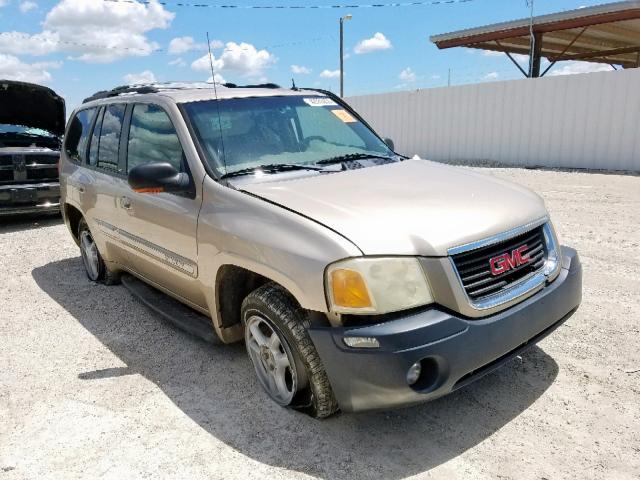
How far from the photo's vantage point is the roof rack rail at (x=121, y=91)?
4188mm

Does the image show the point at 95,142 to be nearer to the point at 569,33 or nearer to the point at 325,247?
the point at 325,247

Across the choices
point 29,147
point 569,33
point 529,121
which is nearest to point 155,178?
point 29,147

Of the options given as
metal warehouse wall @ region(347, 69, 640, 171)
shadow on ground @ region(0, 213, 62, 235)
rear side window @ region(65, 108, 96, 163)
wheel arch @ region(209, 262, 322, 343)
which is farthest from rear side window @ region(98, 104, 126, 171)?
metal warehouse wall @ region(347, 69, 640, 171)

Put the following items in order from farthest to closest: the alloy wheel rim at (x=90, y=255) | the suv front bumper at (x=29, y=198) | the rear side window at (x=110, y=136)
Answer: the suv front bumper at (x=29, y=198), the alloy wheel rim at (x=90, y=255), the rear side window at (x=110, y=136)

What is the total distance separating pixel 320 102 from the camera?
4.22m

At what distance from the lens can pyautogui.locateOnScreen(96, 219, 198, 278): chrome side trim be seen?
3414 mm

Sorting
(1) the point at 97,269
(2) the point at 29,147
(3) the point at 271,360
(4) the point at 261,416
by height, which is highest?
(2) the point at 29,147

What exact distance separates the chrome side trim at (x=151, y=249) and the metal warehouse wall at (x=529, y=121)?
40.4 feet

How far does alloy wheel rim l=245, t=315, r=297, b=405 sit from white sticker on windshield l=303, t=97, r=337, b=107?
6.21 ft

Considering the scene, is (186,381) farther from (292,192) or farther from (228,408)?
(292,192)

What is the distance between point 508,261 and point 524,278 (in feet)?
0.54

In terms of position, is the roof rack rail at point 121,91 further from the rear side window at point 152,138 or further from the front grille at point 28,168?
the front grille at point 28,168

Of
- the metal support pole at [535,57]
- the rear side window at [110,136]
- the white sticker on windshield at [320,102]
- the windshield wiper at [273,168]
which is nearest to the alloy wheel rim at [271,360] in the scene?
the windshield wiper at [273,168]

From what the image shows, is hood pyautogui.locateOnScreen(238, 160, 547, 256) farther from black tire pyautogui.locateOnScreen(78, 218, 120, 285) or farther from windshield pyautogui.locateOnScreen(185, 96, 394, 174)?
black tire pyautogui.locateOnScreen(78, 218, 120, 285)
